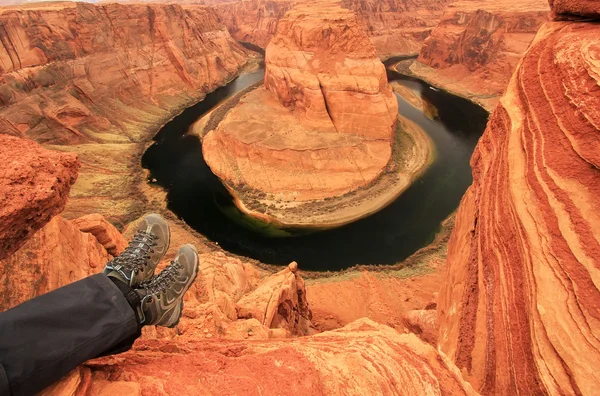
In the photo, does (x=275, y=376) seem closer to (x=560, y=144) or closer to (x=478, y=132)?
(x=560, y=144)

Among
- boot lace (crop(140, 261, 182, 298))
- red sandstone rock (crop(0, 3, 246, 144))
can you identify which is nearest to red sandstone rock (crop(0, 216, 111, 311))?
boot lace (crop(140, 261, 182, 298))

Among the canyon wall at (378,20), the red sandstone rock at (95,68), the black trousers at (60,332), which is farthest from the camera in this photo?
the canyon wall at (378,20)

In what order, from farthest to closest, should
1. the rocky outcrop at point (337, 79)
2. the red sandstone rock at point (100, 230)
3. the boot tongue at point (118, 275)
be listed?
the rocky outcrop at point (337, 79), the red sandstone rock at point (100, 230), the boot tongue at point (118, 275)

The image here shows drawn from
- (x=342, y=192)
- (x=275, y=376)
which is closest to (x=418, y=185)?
(x=342, y=192)

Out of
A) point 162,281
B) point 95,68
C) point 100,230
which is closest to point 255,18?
point 95,68

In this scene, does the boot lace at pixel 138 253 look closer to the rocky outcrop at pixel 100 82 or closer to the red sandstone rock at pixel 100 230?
the red sandstone rock at pixel 100 230

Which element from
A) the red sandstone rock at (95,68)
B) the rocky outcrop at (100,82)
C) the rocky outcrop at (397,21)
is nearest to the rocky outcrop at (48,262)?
the rocky outcrop at (100,82)

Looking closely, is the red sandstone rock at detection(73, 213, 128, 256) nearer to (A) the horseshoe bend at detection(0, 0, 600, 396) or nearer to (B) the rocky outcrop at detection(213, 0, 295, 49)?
(A) the horseshoe bend at detection(0, 0, 600, 396)
